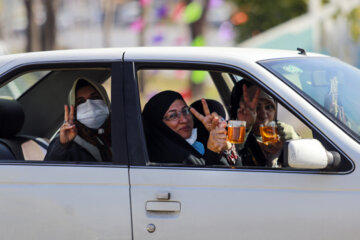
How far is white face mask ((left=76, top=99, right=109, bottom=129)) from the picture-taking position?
4.21m

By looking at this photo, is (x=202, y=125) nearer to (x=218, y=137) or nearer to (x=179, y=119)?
(x=179, y=119)

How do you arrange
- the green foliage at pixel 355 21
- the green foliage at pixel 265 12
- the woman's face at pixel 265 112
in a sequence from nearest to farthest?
the woman's face at pixel 265 112 < the green foliage at pixel 355 21 < the green foliage at pixel 265 12

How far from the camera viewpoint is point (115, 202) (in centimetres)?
349

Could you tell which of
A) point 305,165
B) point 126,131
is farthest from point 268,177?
point 126,131

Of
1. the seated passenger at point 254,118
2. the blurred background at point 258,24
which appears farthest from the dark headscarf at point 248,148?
the blurred background at point 258,24

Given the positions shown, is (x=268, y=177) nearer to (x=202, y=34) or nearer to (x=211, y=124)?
(x=211, y=124)

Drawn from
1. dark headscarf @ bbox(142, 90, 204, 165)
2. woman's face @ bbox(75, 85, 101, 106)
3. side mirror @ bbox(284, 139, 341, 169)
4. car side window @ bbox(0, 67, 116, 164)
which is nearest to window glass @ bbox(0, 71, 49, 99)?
car side window @ bbox(0, 67, 116, 164)

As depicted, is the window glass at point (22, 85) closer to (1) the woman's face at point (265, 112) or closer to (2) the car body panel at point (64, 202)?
(2) the car body panel at point (64, 202)

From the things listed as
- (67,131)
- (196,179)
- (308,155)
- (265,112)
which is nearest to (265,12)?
(265,112)

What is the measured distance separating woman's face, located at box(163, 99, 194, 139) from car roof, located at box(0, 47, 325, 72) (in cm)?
41

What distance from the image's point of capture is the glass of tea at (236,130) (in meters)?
3.71

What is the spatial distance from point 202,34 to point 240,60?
18.9m

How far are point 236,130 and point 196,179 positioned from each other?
43 centimetres

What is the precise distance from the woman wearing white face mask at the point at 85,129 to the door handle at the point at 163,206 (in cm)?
66
